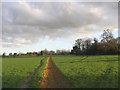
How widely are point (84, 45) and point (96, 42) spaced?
25.1m

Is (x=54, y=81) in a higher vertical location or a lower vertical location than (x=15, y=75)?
higher

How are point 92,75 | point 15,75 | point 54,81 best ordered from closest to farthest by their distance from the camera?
point 54,81 < point 92,75 < point 15,75

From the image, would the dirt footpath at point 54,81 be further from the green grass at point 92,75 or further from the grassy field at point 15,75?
the grassy field at point 15,75

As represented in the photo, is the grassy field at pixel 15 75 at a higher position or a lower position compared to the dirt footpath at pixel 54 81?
lower

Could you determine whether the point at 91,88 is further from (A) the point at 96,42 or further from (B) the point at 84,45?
(B) the point at 84,45

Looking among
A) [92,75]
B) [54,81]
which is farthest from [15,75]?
[92,75]

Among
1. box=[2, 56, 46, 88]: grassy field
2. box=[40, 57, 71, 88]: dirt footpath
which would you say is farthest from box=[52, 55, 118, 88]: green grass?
box=[2, 56, 46, 88]: grassy field

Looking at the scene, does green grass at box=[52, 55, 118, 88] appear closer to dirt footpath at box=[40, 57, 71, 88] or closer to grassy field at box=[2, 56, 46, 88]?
dirt footpath at box=[40, 57, 71, 88]

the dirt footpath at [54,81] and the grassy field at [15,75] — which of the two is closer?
the dirt footpath at [54,81]

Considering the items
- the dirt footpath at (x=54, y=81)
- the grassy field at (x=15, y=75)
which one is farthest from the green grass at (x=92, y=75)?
the grassy field at (x=15, y=75)

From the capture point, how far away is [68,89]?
26.3ft

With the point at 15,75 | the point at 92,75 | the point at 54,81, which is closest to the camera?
the point at 54,81

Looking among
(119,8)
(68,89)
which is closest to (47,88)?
(68,89)

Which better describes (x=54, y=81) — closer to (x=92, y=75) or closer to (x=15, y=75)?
(x=92, y=75)
